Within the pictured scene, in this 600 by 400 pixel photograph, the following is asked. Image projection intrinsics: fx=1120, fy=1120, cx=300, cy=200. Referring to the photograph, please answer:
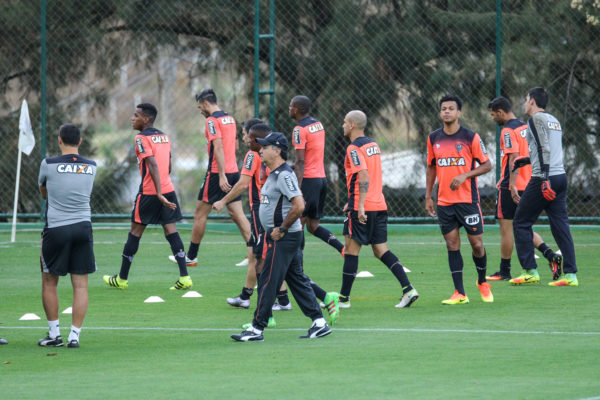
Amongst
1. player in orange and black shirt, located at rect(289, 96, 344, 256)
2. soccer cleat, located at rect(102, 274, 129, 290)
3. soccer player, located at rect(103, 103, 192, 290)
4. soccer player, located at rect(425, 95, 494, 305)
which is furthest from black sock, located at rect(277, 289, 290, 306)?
soccer cleat, located at rect(102, 274, 129, 290)

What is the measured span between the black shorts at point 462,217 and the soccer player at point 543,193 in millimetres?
1491

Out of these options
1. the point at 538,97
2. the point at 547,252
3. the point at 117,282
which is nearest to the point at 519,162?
the point at 538,97

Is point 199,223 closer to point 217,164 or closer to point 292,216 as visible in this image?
point 217,164

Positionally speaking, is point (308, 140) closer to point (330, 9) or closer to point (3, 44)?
point (330, 9)

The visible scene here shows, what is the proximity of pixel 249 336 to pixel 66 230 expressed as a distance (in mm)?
1678

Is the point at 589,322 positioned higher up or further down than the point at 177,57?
further down

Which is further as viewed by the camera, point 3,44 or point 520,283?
point 3,44

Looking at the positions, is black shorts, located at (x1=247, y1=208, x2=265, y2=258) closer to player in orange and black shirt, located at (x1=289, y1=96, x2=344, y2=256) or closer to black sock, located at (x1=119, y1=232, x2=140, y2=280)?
player in orange and black shirt, located at (x1=289, y1=96, x2=344, y2=256)

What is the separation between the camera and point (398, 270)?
10766 millimetres

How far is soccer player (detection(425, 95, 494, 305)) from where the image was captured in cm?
1084

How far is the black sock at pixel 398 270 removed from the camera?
35.0ft

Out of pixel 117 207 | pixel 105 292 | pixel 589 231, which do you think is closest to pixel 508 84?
pixel 589 231

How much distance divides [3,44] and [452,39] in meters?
8.23

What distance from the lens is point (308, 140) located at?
1198 centimetres
